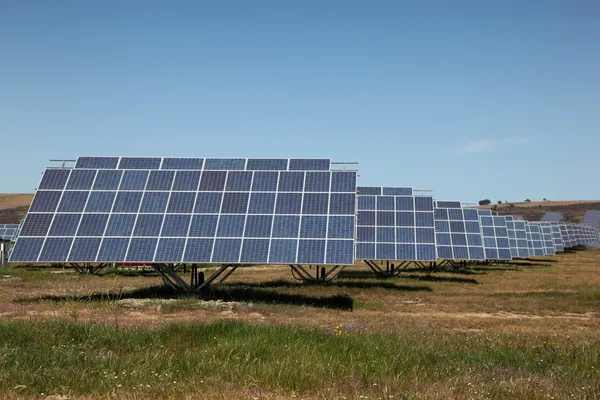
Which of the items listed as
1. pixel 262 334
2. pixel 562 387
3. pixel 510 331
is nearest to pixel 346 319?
pixel 510 331

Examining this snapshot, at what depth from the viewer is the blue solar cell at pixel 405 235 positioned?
3466cm

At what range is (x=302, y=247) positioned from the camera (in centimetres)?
2303

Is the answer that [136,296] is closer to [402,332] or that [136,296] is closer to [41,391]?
[402,332]

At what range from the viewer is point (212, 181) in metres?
26.2

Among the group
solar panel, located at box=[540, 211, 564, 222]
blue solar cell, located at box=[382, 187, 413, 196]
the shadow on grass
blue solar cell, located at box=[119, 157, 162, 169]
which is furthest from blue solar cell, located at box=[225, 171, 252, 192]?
solar panel, located at box=[540, 211, 564, 222]

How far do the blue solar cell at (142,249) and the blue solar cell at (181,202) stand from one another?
1.84 meters

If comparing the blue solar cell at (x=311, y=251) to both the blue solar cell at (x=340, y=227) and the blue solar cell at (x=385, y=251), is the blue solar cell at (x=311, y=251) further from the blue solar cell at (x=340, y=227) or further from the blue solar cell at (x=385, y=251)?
the blue solar cell at (x=385, y=251)

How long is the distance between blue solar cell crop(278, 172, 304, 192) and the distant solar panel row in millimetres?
462

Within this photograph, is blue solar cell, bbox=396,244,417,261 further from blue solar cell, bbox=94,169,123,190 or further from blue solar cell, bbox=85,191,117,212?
blue solar cell, bbox=85,191,117,212

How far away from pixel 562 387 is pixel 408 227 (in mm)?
26886

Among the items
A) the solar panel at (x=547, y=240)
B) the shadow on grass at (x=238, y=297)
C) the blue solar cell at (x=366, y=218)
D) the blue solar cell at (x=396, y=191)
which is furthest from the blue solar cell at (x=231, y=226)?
the solar panel at (x=547, y=240)

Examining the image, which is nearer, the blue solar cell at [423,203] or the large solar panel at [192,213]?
the large solar panel at [192,213]

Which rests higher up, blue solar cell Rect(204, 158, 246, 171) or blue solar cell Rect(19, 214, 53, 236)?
blue solar cell Rect(204, 158, 246, 171)

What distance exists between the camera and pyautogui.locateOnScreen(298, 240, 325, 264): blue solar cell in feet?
73.9
